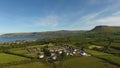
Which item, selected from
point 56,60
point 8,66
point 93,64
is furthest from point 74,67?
point 8,66

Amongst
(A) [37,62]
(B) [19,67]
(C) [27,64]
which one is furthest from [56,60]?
(B) [19,67]

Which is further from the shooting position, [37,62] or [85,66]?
[37,62]

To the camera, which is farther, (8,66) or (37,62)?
(37,62)

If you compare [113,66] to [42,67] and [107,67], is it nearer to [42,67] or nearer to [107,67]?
[107,67]

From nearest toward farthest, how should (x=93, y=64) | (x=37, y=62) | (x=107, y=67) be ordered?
(x=107, y=67) < (x=93, y=64) < (x=37, y=62)

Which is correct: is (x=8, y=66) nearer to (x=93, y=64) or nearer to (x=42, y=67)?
(x=42, y=67)

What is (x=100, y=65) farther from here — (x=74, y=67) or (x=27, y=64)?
(x=27, y=64)

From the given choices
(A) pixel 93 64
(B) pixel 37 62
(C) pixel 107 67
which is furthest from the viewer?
(B) pixel 37 62

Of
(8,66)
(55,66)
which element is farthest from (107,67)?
(8,66)
